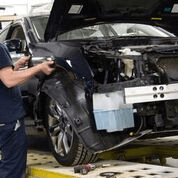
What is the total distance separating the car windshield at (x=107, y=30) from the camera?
16.9 feet

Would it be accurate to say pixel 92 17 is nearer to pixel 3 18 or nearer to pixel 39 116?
pixel 39 116

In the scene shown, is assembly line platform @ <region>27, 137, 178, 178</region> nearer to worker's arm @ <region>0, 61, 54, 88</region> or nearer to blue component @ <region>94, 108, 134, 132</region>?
blue component @ <region>94, 108, 134, 132</region>

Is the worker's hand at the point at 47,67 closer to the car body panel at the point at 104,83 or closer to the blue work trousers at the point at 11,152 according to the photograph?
the car body panel at the point at 104,83

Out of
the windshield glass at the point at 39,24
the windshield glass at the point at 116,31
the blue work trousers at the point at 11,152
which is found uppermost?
the windshield glass at the point at 39,24

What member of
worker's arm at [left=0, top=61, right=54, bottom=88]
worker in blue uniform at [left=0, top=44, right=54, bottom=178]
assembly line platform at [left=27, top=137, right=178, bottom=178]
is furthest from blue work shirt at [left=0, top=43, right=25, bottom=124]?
assembly line platform at [left=27, top=137, right=178, bottom=178]

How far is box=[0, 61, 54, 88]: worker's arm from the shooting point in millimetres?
4273

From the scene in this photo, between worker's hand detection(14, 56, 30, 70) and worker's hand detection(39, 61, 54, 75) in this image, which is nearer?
worker's hand detection(39, 61, 54, 75)

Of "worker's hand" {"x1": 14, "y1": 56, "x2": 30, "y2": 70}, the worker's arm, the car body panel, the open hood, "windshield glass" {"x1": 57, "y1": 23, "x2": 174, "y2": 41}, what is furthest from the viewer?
"windshield glass" {"x1": 57, "y1": 23, "x2": 174, "y2": 41}

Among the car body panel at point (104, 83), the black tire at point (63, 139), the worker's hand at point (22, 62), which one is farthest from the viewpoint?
the worker's hand at point (22, 62)

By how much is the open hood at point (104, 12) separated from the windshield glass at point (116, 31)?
12 centimetres

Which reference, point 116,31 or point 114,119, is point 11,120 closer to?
point 114,119

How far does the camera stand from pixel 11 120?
4.46m

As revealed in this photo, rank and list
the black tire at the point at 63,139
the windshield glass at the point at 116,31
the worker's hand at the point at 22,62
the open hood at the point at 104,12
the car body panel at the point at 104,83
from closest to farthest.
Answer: the car body panel at the point at 104,83, the black tire at the point at 63,139, the open hood at the point at 104,12, the worker's hand at the point at 22,62, the windshield glass at the point at 116,31

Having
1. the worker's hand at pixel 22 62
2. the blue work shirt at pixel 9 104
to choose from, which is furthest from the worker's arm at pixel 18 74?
the worker's hand at pixel 22 62
